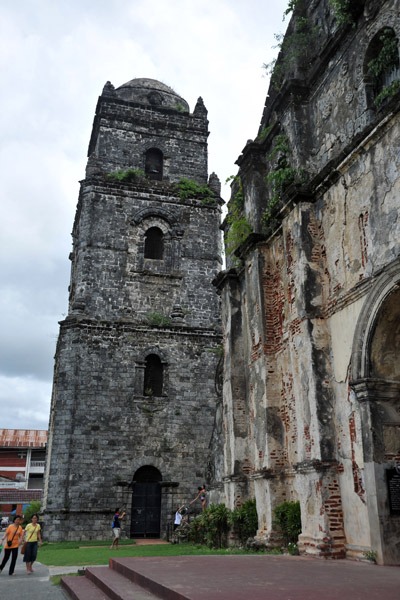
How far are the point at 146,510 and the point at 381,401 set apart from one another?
13120mm

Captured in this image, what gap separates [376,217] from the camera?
8078mm

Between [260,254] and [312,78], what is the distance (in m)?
3.70

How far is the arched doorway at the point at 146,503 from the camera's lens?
18.5 m

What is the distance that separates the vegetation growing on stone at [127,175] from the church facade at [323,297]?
33.3ft

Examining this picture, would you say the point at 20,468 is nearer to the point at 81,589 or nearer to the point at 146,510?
the point at 146,510

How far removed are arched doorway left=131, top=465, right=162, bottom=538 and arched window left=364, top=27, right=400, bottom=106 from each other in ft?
47.3

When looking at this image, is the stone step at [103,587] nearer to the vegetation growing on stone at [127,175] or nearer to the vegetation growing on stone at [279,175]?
the vegetation growing on stone at [279,175]

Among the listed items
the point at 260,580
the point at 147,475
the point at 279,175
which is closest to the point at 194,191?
the point at 147,475

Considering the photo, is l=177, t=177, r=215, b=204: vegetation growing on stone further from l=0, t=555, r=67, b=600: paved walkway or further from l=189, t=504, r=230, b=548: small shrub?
l=0, t=555, r=67, b=600: paved walkway

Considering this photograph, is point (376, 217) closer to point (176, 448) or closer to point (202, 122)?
point (176, 448)

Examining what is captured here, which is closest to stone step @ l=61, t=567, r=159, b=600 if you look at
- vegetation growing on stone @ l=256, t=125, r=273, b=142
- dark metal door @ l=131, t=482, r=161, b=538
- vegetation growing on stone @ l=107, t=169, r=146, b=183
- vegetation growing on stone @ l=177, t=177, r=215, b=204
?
vegetation growing on stone @ l=256, t=125, r=273, b=142

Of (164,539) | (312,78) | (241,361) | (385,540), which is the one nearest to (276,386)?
(241,361)

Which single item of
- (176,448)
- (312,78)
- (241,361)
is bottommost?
(176,448)

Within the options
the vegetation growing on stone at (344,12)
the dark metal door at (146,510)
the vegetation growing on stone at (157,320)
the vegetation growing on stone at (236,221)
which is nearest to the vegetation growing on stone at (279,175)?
the vegetation growing on stone at (236,221)
